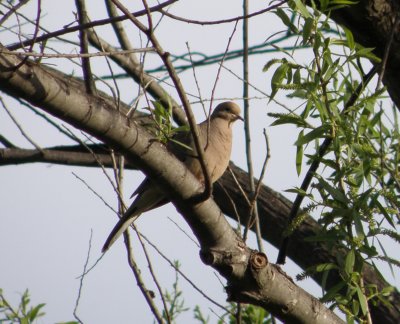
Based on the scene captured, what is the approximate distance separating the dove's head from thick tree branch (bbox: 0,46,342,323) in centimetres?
273

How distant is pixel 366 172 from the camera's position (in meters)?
2.95

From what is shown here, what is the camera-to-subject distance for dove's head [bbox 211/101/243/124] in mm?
5688

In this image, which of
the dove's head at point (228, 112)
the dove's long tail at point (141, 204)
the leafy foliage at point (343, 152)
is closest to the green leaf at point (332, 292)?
the leafy foliage at point (343, 152)

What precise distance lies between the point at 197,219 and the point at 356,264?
630 mm

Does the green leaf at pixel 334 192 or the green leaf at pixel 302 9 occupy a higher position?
the green leaf at pixel 302 9

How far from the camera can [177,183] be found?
8.89ft

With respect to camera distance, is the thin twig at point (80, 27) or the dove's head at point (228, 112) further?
the dove's head at point (228, 112)

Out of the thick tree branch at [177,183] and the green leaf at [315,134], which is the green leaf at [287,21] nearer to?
the green leaf at [315,134]

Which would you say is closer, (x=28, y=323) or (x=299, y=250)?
(x=28, y=323)

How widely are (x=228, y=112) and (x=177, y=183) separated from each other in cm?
310

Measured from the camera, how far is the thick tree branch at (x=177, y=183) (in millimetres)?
2258

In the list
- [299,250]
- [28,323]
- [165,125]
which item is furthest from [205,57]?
[165,125]

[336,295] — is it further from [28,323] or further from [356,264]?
[28,323]

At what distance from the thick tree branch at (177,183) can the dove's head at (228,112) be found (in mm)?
2735
